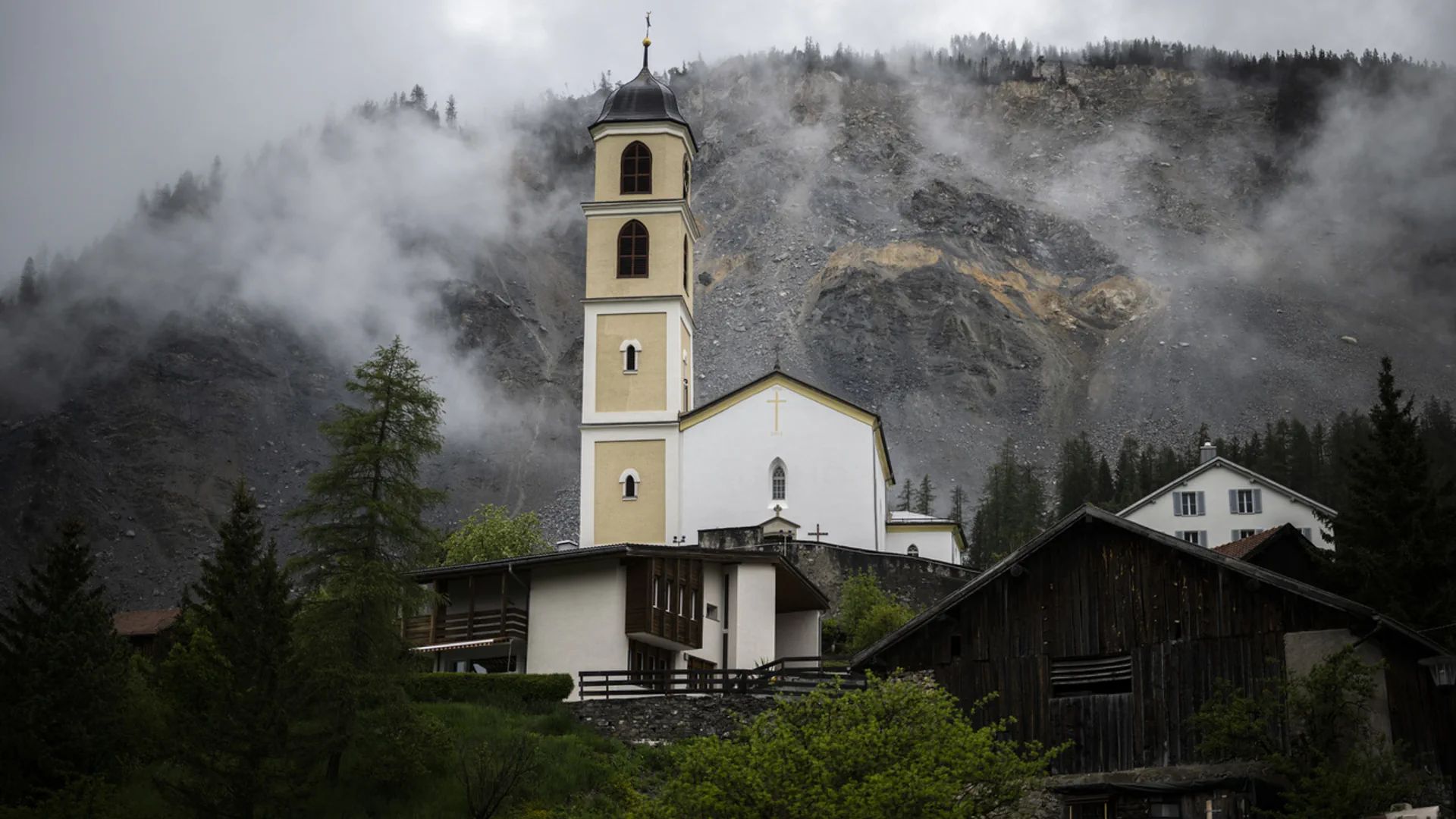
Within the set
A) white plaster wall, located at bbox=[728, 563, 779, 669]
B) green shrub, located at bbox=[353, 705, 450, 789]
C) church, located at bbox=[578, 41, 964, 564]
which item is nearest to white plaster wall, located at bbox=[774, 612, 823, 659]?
white plaster wall, located at bbox=[728, 563, 779, 669]

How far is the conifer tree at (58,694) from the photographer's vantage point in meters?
33.5

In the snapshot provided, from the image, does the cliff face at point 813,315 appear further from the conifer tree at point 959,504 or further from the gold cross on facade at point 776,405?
the gold cross on facade at point 776,405

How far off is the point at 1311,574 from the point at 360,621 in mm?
23298

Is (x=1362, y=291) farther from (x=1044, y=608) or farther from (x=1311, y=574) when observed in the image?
(x=1044, y=608)

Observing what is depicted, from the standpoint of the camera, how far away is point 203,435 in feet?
474

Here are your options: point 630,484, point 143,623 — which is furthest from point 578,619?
point 143,623

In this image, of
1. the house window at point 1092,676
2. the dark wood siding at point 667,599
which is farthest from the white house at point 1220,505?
the house window at point 1092,676

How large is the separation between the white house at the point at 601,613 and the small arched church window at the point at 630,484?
60.7 feet

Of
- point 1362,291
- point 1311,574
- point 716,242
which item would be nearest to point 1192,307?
point 1362,291

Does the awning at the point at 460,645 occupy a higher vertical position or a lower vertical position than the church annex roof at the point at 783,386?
lower

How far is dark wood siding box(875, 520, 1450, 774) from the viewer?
27.9 meters

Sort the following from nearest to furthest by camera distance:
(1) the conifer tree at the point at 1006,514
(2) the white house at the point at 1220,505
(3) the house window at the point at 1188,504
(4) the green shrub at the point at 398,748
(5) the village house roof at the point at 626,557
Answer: (4) the green shrub at the point at 398,748
(5) the village house roof at the point at 626,557
(2) the white house at the point at 1220,505
(3) the house window at the point at 1188,504
(1) the conifer tree at the point at 1006,514

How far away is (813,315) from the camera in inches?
6452

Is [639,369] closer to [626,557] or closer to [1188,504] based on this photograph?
[626,557]
